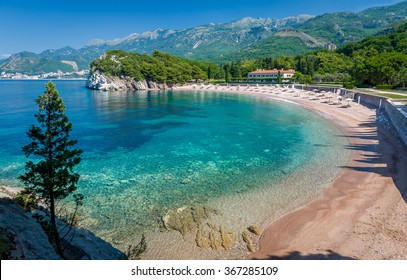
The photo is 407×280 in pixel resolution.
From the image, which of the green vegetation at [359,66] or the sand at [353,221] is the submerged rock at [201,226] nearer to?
the sand at [353,221]

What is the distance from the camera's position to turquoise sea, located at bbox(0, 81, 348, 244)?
17.4 meters

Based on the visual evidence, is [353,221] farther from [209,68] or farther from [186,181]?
[209,68]

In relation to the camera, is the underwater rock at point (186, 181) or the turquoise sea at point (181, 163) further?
the underwater rock at point (186, 181)

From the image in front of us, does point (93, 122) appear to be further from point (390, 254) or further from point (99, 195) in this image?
point (390, 254)

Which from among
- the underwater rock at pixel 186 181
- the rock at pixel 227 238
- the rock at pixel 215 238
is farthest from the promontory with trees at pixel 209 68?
the rock at pixel 215 238

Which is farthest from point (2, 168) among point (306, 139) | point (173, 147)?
point (306, 139)

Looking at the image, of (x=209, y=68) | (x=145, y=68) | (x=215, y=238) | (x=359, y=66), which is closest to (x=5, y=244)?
(x=215, y=238)

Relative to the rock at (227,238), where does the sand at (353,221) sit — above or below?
above

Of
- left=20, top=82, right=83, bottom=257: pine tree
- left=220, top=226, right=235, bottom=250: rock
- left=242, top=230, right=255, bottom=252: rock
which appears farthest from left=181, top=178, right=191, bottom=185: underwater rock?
left=20, top=82, right=83, bottom=257: pine tree

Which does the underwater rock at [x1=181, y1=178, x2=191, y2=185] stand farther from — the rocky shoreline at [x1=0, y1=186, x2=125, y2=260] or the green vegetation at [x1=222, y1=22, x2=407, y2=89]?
the green vegetation at [x1=222, y1=22, x2=407, y2=89]

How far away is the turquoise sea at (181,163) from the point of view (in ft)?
57.0

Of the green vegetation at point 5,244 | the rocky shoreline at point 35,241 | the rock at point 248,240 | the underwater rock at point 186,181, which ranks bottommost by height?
the rock at point 248,240

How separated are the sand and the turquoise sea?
1587 millimetres

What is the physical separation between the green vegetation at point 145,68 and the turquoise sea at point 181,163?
86318 mm
